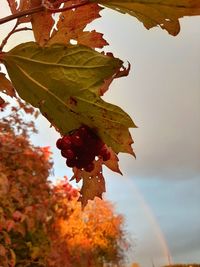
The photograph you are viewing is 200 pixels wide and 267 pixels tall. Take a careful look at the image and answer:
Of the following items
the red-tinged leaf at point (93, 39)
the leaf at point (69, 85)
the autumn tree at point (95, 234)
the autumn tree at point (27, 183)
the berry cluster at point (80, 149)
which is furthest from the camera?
the autumn tree at point (95, 234)

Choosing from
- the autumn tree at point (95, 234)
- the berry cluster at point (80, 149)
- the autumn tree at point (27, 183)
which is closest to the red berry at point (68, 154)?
the berry cluster at point (80, 149)

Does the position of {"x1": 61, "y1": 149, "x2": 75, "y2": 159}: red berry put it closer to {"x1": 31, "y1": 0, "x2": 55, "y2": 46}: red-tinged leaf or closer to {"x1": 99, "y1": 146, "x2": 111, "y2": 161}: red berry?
{"x1": 99, "y1": 146, "x2": 111, "y2": 161}: red berry

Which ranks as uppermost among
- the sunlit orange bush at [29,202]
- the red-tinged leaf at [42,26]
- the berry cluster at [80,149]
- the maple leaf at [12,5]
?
the sunlit orange bush at [29,202]

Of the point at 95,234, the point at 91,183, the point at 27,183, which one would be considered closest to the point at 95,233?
the point at 95,234

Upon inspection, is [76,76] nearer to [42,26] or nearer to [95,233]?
[42,26]

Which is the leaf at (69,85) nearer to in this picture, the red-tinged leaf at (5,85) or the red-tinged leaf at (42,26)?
the red-tinged leaf at (42,26)

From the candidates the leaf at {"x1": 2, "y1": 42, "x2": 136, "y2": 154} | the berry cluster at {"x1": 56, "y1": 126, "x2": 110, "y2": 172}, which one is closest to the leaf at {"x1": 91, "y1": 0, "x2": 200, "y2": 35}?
the leaf at {"x1": 2, "y1": 42, "x2": 136, "y2": 154}

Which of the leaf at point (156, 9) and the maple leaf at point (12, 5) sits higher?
the maple leaf at point (12, 5)
